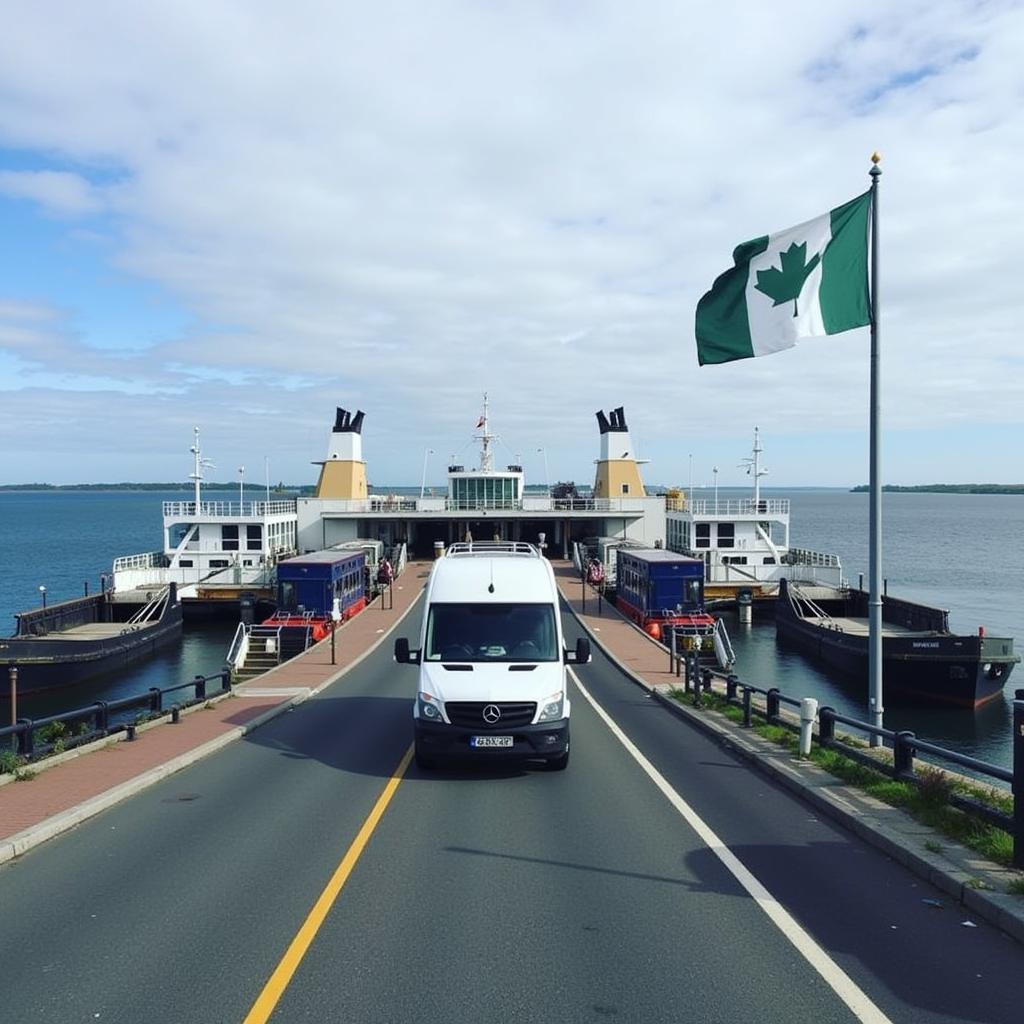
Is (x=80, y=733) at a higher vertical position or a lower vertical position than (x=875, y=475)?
lower

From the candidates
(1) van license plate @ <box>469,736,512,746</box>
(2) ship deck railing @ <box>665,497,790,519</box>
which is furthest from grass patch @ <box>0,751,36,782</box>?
(2) ship deck railing @ <box>665,497,790,519</box>

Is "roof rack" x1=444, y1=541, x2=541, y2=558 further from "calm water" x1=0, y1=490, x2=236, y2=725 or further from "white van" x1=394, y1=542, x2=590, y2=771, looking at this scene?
"calm water" x1=0, y1=490, x2=236, y2=725

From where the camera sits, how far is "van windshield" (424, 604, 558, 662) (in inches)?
500

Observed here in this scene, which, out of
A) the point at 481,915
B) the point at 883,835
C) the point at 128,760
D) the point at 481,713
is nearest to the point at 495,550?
the point at 481,713

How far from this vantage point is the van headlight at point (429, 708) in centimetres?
1176

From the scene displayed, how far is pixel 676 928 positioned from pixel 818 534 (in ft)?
422

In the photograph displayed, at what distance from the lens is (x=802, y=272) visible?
12.9 meters

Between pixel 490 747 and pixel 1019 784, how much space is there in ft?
19.8

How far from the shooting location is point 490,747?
455 inches

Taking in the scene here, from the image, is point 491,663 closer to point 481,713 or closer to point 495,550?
point 481,713

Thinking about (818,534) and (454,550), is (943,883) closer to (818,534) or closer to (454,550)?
(454,550)

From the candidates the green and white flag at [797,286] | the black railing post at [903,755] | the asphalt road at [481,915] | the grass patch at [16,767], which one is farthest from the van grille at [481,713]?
the green and white flag at [797,286]

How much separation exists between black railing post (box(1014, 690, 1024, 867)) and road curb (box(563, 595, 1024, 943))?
479 millimetres

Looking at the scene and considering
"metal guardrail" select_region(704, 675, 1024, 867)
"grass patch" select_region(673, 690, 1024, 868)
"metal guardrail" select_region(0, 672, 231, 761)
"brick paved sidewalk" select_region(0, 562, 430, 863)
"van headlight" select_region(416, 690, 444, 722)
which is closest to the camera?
"metal guardrail" select_region(704, 675, 1024, 867)
